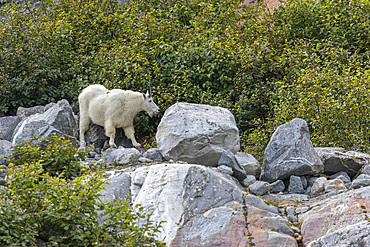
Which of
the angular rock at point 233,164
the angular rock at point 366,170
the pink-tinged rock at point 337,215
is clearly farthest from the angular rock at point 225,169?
the angular rock at point 366,170

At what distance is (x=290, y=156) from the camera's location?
867 centimetres

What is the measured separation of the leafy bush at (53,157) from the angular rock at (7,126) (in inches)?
162

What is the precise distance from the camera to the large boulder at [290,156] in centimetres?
855

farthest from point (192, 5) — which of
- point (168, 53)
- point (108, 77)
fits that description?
point (108, 77)

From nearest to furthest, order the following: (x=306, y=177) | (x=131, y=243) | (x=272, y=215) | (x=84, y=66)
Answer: (x=131, y=243) < (x=272, y=215) < (x=306, y=177) < (x=84, y=66)

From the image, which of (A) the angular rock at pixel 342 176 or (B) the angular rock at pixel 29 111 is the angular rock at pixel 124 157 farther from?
(B) the angular rock at pixel 29 111

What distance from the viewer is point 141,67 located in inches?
500

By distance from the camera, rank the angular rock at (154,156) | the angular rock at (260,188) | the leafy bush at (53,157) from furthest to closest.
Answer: the angular rock at (154,156), the angular rock at (260,188), the leafy bush at (53,157)

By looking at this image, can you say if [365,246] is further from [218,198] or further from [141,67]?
[141,67]

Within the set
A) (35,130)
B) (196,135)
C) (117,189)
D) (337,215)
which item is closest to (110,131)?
(35,130)

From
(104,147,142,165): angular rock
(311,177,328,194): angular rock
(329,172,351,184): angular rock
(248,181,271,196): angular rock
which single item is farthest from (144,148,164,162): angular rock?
(329,172,351,184): angular rock

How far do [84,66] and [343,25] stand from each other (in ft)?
24.4

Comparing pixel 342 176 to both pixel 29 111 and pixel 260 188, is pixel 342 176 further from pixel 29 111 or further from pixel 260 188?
pixel 29 111

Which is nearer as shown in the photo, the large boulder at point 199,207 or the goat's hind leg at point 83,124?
the large boulder at point 199,207
